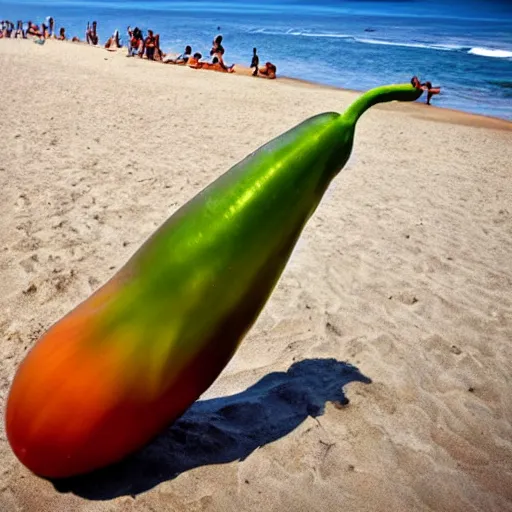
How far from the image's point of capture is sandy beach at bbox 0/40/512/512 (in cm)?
213

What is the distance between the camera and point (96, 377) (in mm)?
1731

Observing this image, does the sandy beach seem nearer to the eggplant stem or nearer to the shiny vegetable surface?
the shiny vegetable surface

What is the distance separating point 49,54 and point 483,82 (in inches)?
691

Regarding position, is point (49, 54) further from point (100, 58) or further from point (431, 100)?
point (431, 100)

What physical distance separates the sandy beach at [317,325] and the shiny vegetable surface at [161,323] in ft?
1.13

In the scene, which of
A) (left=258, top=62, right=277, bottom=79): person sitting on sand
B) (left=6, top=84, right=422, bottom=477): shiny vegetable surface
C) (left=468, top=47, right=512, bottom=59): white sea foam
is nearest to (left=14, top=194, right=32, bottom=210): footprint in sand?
(left=6, top=84, right=422, bottom=477): shiny vegetable surface

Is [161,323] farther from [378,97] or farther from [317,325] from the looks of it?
[317,325]

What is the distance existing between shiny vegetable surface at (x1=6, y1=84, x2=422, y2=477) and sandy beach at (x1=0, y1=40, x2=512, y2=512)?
13.6 inches

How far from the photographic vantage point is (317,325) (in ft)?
11.5

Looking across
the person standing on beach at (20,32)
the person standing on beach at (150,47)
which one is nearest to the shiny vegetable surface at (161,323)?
the person standing on beach at (150,47)

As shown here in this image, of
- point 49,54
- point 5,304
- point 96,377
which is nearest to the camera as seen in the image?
point 96,377

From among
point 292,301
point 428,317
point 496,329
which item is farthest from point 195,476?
point 496,329

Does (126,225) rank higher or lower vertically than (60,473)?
lower

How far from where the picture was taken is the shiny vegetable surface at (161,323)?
5.72ft
